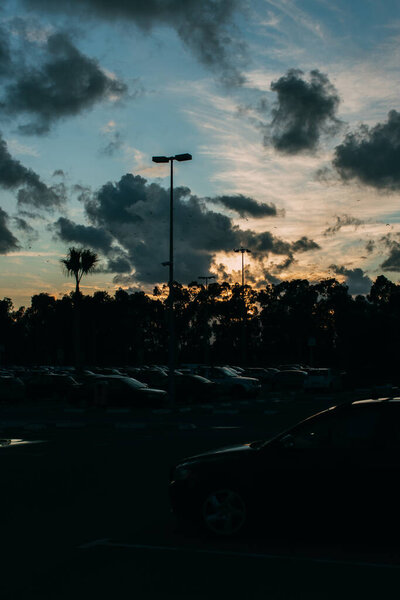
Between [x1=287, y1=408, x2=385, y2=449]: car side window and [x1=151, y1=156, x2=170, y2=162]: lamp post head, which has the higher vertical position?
[x1=151, y1=156, x2=170, y2=162]: lamp post head

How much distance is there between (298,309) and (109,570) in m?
117

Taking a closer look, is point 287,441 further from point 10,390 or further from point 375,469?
point 10,390

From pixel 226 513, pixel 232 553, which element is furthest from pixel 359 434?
pixel 232 553

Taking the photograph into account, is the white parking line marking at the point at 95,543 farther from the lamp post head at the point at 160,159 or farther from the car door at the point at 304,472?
the lamp post head at the point at 160,159

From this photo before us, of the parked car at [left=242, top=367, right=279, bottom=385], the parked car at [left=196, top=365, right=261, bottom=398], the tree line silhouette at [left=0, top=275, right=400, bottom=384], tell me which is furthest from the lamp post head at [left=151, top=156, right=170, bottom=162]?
the tree line silhouette at [left=0, top=275, right=400, bottom=384]

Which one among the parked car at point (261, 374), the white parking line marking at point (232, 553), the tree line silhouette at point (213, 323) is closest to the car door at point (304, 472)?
the white parking line marking at point (232, 553)

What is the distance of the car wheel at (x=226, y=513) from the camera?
7371 mm

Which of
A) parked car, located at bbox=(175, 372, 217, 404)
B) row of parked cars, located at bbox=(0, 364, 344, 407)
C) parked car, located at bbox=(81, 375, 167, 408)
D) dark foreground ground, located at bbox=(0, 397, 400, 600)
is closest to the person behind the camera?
dark foreground ground, located at bbox=(0, 397, 400, 600)

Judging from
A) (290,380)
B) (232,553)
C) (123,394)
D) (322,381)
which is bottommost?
(232,553)

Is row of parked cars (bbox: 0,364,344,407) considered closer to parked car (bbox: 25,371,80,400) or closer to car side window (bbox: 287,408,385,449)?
parked car (bbox: 25,371,80,400)

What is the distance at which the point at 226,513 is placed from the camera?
24.3 feet

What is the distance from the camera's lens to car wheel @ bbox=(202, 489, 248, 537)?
24.2 ft

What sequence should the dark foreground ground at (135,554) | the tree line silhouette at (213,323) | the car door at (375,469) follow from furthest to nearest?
the tree line silhouette at (213,323), the car door at (375,469), the dark foreground ground at (135,554)

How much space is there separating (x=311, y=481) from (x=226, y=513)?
0.88 metres
